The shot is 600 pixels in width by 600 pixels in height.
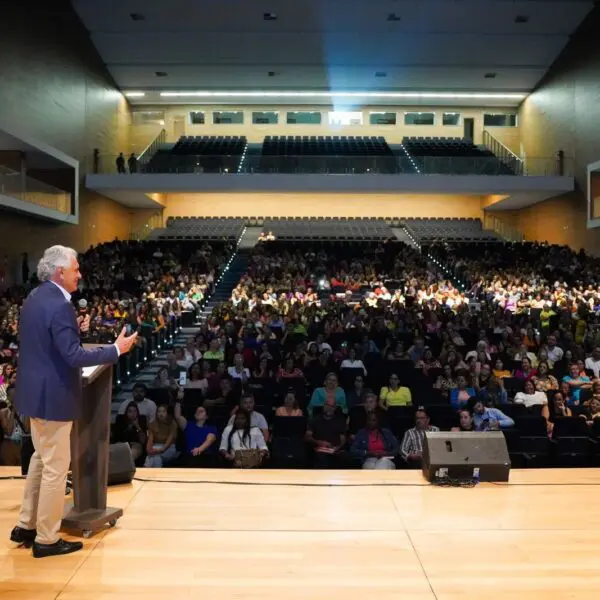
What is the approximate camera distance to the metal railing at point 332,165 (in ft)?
60.1

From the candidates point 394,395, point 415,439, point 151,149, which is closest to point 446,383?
point 394,395

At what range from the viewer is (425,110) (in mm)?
24328

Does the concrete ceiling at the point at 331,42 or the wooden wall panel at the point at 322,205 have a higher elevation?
the concrete ceiling at the point at 331,42

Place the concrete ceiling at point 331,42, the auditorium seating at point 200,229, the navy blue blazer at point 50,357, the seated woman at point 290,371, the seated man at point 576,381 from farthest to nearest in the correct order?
the auditorium seating at point 200,229 < the concrete ceiling at point 331,42 < the seated woman at point 290,371 < the seated man at point 576,381 < the navy blue blazer at point 50,357

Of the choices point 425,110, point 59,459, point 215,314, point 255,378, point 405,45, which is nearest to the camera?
point 59,459

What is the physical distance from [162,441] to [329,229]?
54.0ft

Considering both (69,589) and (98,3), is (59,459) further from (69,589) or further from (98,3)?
(98,3)

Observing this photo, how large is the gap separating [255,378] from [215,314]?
3.72 metres

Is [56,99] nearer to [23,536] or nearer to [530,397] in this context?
[530,397]

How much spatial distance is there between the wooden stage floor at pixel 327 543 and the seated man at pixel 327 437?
154cm

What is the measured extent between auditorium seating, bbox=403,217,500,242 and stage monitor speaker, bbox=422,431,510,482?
1695cm

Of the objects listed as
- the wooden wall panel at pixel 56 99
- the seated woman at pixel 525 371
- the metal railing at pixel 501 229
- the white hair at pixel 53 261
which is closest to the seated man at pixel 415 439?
the seated woman at pixel 525 371

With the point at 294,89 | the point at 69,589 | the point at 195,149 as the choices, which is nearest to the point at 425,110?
the point at 294,89

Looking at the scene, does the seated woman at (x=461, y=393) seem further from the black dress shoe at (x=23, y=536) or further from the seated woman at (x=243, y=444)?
the black dress shoe at (x=23, y=536)
